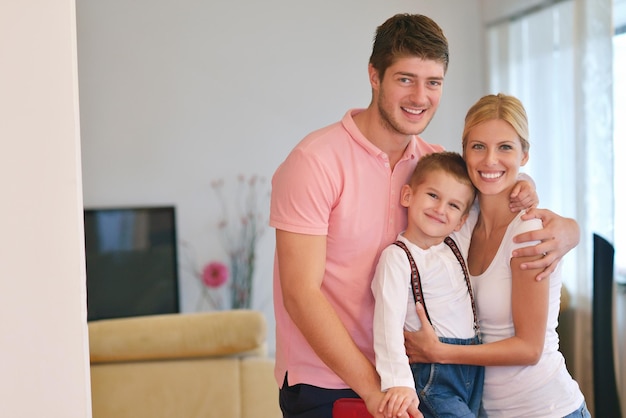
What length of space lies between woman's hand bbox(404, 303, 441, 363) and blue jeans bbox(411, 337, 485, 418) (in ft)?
0.09

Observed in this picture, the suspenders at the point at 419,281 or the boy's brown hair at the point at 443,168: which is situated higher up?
the boy's brown hair at the point at 443,168

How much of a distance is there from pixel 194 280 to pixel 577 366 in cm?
242

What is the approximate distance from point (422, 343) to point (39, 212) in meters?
0.93

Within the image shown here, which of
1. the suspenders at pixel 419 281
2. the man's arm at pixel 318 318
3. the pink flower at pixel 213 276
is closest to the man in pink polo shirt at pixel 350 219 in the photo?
the man's arm at pixel 318 318

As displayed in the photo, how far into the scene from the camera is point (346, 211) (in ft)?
5.81

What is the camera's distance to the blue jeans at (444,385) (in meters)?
1.71

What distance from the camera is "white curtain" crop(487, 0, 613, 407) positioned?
12.4ft

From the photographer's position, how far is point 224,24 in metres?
4.78

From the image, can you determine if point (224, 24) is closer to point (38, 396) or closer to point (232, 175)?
point (232, 175)

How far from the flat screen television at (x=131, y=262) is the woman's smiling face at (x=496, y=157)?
10.5ft

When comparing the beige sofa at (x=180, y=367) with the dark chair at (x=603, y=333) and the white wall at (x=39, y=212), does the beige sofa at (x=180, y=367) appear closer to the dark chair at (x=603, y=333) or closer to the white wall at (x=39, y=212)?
the white wall at (x=39, y=212)

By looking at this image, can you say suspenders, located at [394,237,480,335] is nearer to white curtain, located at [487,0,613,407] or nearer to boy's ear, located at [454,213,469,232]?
boy's ear, located at [454,213,469,232]

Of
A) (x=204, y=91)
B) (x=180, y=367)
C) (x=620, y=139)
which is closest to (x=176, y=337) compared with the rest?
(x=180, y=367)

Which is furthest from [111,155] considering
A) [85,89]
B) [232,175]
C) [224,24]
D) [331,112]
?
[331,112]
